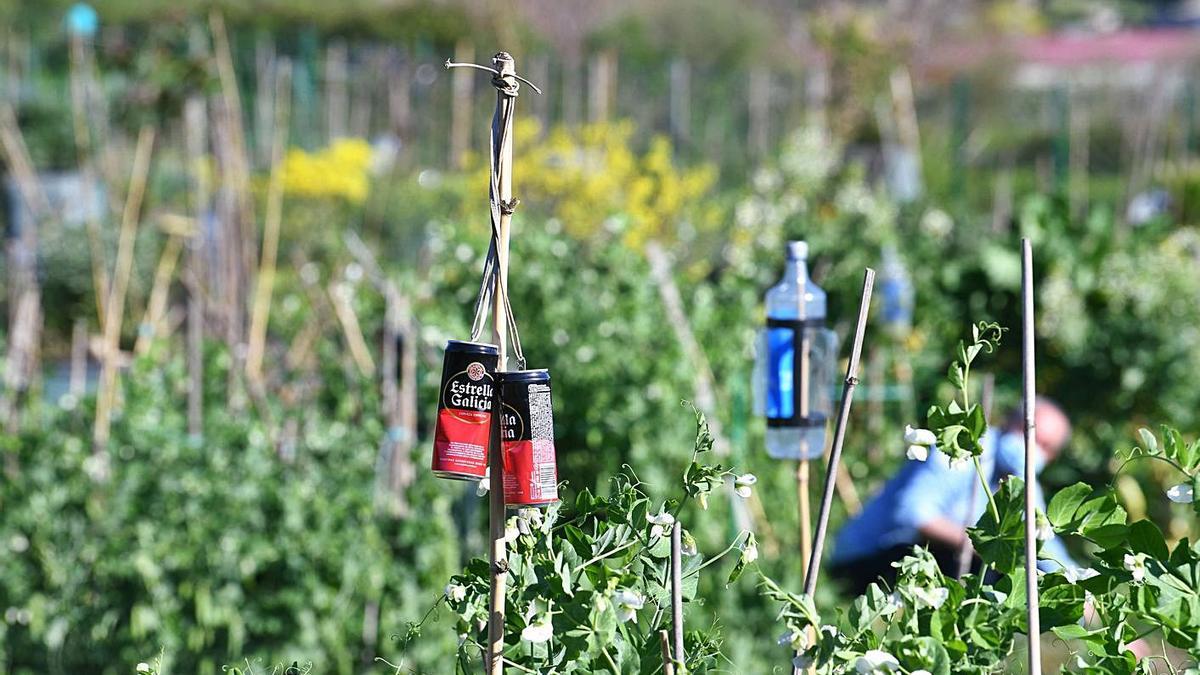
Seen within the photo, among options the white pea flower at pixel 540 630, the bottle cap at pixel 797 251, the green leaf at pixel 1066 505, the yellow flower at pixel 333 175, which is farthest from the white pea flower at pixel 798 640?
the yellow flower at pixel 333 175

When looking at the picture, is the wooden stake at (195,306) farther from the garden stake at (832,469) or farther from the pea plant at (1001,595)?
the pea plant at (1001,595)

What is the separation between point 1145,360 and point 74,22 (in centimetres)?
419

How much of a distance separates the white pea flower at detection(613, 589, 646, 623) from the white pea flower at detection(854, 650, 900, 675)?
0.21m

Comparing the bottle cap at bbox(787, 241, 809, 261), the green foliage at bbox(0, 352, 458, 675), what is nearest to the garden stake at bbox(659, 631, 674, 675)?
the bottle cap at bbox(787, 241, 809, 261)

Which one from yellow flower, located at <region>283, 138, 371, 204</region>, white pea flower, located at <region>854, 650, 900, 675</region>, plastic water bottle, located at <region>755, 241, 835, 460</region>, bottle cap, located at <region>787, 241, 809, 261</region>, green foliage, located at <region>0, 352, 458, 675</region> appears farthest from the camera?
yellow flower, located at <region>283, 138, 371, 204</region>

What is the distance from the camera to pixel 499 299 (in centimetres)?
146

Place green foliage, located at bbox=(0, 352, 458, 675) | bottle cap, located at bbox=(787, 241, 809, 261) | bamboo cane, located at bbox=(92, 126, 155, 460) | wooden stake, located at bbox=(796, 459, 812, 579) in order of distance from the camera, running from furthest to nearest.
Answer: bamboo cane, located at bbox=(92, 126, 155, 460) < green foliage, located at bbox=(0, 352, 458, 675) < bottle cap, located at bbox=(787, 241, 809, 261) < wooden stake, located at bbox=(796, 459, 812, 579)

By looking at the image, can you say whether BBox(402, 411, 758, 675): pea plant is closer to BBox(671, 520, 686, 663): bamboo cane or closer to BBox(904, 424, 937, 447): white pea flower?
BBox(671, 520, 686, 663): bamboo cane

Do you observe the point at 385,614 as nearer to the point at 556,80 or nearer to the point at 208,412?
the point at 208,412

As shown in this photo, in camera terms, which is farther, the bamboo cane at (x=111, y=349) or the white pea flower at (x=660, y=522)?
the bamboo cane at (x=111, y=349)

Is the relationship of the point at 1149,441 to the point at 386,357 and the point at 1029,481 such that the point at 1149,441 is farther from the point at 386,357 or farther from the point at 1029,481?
the point at 386,357

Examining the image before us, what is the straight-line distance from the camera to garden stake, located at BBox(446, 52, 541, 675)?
1442 mm

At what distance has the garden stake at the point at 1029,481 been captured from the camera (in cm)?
136

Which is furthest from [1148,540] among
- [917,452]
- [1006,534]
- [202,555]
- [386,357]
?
[386,357]
